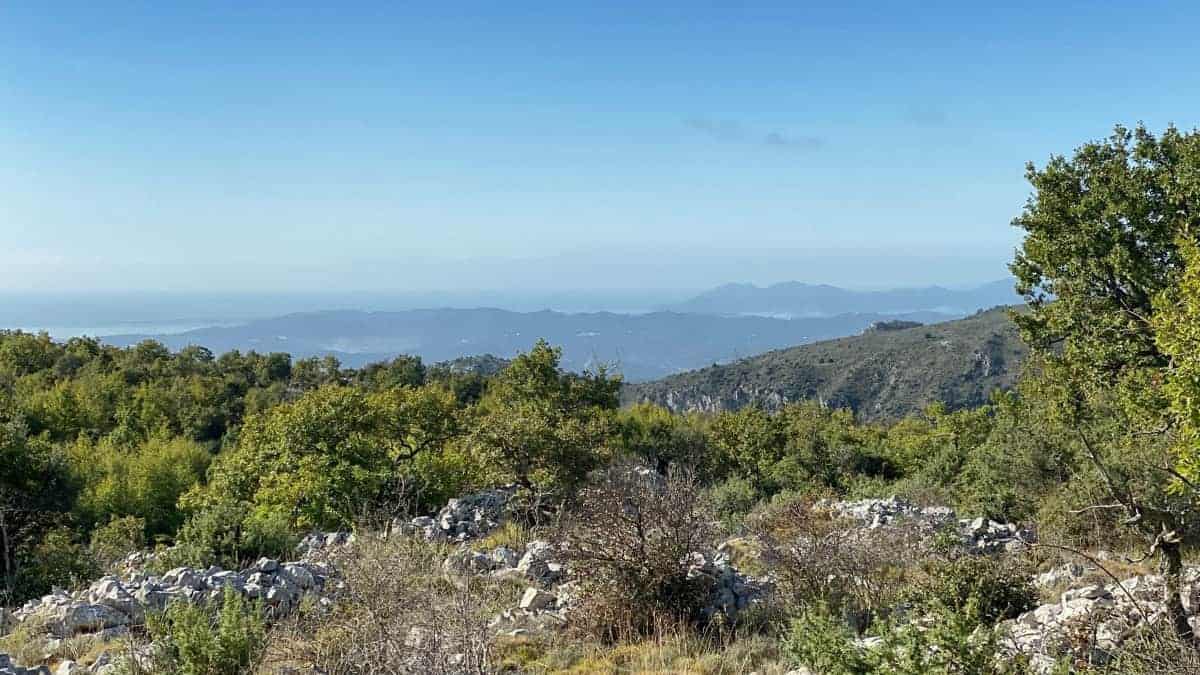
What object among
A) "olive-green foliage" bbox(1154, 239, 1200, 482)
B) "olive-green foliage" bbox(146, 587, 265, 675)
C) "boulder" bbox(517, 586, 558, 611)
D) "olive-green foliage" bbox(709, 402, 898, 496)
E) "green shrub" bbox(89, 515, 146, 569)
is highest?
"olive-green foliage" bbox(1154, 239, 1200, 482)

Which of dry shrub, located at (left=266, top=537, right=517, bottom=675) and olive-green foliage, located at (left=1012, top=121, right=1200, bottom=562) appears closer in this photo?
dry shrub, located at (left=266, top=537, right=517, bottom=675)

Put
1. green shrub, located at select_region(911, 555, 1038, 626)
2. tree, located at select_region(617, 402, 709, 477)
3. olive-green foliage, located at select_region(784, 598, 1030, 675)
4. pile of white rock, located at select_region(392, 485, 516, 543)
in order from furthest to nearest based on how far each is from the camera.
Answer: tree, located at select_region(617, 402, 709, 477)
pile of white rock, located at select_region(392, 485, 516, 543)
green shrub, located at select_region(911, 555, 1038, 626)
olive-green foliage, located at select_region(784, 598, 1030, 675)

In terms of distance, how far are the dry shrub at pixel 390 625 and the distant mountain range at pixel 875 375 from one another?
2369 inches

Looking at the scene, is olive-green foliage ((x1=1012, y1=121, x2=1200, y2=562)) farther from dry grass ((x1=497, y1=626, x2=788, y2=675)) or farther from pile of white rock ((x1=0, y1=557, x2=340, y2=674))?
pile of white rock ((x1=0, y1=557, x2=340, y2=674))

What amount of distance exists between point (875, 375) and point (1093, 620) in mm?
80050

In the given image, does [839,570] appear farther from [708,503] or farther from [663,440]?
[663,440]

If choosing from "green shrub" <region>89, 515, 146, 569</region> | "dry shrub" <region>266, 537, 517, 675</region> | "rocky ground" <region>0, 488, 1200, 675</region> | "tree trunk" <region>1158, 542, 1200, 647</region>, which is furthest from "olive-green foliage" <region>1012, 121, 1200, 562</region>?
"green shrub" <region>89, 515, 146, 569</region>

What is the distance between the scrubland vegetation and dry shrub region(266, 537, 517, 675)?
0.10 feet

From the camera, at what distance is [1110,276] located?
482 inches

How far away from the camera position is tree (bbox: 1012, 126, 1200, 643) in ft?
36.7

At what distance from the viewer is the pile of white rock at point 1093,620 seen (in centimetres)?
512

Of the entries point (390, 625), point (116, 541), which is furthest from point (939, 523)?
point (116, 541)

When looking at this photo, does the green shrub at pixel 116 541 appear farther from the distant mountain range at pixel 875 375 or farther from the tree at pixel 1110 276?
the distant mountain range at pixel 875 375

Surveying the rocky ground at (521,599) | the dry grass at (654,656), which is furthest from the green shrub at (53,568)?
the dry grass at (654,656)
